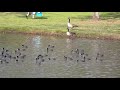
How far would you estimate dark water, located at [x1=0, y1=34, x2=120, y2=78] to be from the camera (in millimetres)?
12109

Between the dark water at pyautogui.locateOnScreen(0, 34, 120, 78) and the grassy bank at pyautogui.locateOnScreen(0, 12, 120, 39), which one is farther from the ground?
the grassy bank at pyautogui.locateOnScreen(0, 12, 120, 39)

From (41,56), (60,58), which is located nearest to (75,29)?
(60,58)

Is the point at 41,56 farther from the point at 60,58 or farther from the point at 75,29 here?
the point at 75,29

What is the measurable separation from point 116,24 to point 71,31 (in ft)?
16.1

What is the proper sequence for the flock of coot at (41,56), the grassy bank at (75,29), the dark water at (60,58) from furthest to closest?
the grassy bank at (75,29), the flock of coot at (41,56), the dark water at (60,58)

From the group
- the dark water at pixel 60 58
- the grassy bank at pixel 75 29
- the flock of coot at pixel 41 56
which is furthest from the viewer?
the grassy bank at pixel 75 29

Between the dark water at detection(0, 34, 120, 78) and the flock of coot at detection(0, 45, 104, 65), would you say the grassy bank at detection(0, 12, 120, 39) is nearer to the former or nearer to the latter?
the dark water at detection(0, 34, 120, 78)

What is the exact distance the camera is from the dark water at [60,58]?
1211 cm

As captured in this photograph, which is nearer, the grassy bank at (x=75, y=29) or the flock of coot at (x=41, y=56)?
the flock of coot at (x=41, y=56)

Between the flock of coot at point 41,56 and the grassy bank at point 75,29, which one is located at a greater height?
the grassy bank at point 75,29

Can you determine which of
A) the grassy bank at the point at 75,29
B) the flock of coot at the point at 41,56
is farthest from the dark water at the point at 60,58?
the grassy bank at the point at 75,29

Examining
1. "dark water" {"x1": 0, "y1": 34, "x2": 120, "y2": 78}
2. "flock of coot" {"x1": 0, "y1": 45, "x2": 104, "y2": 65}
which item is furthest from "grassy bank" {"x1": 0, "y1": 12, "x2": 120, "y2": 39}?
"flock of coot" {"x1": 0, "y1": 45, "x2": 104, "y2": 65}

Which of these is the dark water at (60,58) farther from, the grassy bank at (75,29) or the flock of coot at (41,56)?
the grassy bank at (75,29)
